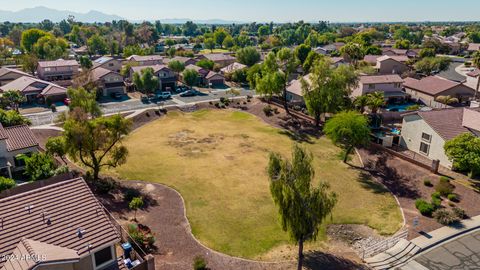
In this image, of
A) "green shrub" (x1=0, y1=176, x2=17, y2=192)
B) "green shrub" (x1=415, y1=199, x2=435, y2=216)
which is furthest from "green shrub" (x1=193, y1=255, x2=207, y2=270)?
"green shrub" (x1=415, y1=199, x2=435, y2=216)

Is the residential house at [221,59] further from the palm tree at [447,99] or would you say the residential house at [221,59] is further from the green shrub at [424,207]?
the green shrub at [424,207]

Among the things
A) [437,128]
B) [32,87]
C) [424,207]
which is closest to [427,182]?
[424,207]

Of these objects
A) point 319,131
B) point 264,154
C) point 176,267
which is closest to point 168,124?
point 264,154

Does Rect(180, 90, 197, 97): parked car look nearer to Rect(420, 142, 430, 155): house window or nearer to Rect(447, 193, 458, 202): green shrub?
Rect(420, 142, 430, 155): house window

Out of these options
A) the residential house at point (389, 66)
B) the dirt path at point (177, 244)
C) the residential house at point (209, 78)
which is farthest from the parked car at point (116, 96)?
the residential house at point (389, 66)

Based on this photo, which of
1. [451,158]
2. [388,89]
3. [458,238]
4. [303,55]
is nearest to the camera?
[458,238]

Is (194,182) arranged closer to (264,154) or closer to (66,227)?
(264,154)
